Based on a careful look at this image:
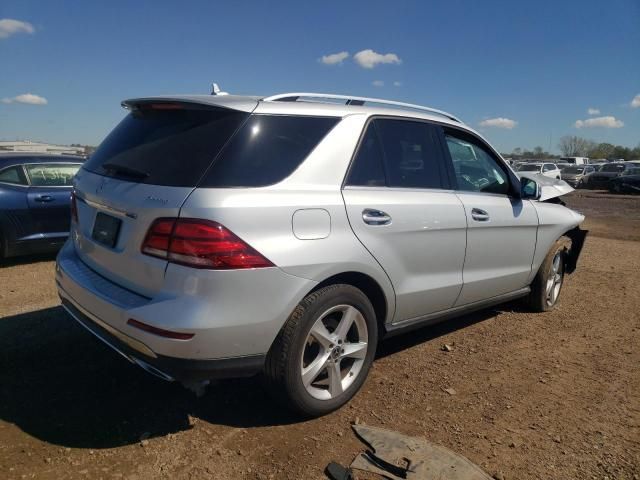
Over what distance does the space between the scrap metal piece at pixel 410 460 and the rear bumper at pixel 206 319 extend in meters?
0.77

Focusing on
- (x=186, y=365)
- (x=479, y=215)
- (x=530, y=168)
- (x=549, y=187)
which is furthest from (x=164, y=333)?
(x=530, y=168)

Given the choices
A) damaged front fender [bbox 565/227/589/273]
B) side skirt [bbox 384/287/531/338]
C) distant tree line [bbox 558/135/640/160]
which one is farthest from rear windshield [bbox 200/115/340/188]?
distant tree line [bbox 558/135/640/160]

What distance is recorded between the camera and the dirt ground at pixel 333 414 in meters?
2.51

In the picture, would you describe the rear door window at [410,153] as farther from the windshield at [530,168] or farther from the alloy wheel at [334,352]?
the windshield at [530,168]

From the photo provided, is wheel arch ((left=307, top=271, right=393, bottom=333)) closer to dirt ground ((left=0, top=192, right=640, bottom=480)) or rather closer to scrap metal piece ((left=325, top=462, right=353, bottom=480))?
dirt ground ((left=0, top=192, right=640, bottom=480))

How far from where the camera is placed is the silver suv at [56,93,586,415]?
2.36 meters

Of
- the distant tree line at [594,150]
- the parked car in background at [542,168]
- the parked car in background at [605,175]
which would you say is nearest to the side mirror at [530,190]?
the parked car in background at [542,168]

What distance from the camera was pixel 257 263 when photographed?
7.88 ft

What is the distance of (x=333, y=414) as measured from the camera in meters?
2.99

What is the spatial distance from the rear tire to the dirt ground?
466 mm

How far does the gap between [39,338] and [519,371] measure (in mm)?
3709

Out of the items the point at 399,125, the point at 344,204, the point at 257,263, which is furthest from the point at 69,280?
the point at 399,125

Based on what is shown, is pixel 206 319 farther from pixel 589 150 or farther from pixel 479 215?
pixel 589 150

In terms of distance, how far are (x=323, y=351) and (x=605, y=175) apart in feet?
107
